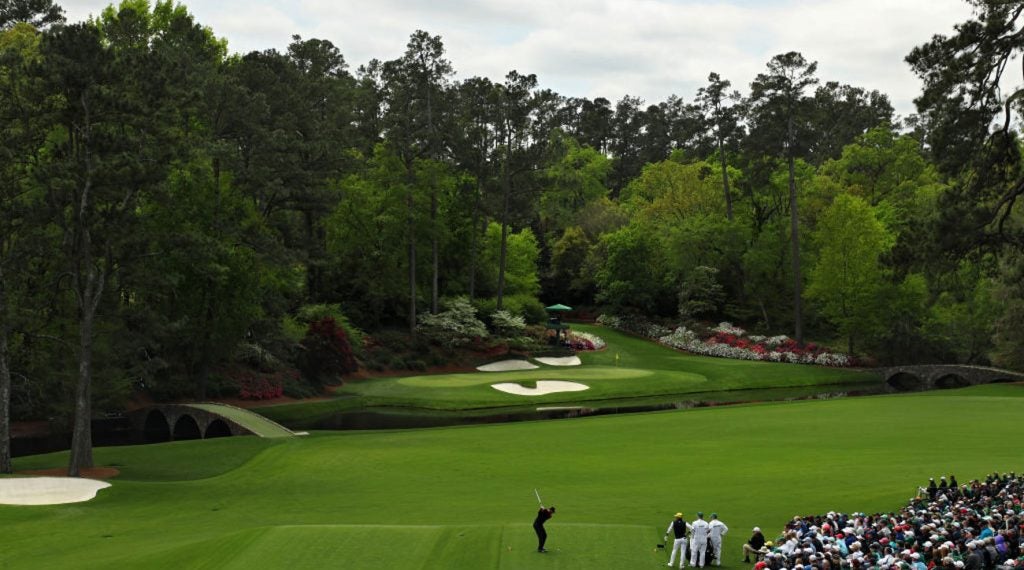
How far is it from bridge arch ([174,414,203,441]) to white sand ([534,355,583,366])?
30331mm

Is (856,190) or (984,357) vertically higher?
(856,190)

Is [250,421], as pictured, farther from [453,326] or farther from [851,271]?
[851,271]

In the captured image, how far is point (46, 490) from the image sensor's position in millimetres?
29703

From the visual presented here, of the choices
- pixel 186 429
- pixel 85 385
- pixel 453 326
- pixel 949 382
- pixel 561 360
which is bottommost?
pixel 186 429

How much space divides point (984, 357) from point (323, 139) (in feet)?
173

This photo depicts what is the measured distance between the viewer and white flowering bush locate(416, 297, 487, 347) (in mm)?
75438

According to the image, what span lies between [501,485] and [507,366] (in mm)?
43938

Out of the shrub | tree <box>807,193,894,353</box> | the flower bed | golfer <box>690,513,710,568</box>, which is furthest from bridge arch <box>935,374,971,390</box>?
golfer <box>690,513,710,568</box>

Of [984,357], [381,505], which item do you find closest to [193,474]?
[381,505]

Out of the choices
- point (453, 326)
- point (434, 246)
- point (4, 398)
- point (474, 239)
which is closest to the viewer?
point (4, 398)

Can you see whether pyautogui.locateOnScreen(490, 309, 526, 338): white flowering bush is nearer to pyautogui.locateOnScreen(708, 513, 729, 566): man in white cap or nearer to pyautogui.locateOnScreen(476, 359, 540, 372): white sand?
pyautogui.locateOnScreen(476, 359, 540, 372): white sand

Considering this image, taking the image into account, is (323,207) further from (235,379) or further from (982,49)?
(982,49)

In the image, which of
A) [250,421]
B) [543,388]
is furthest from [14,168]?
[543,388]

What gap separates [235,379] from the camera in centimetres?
5850
